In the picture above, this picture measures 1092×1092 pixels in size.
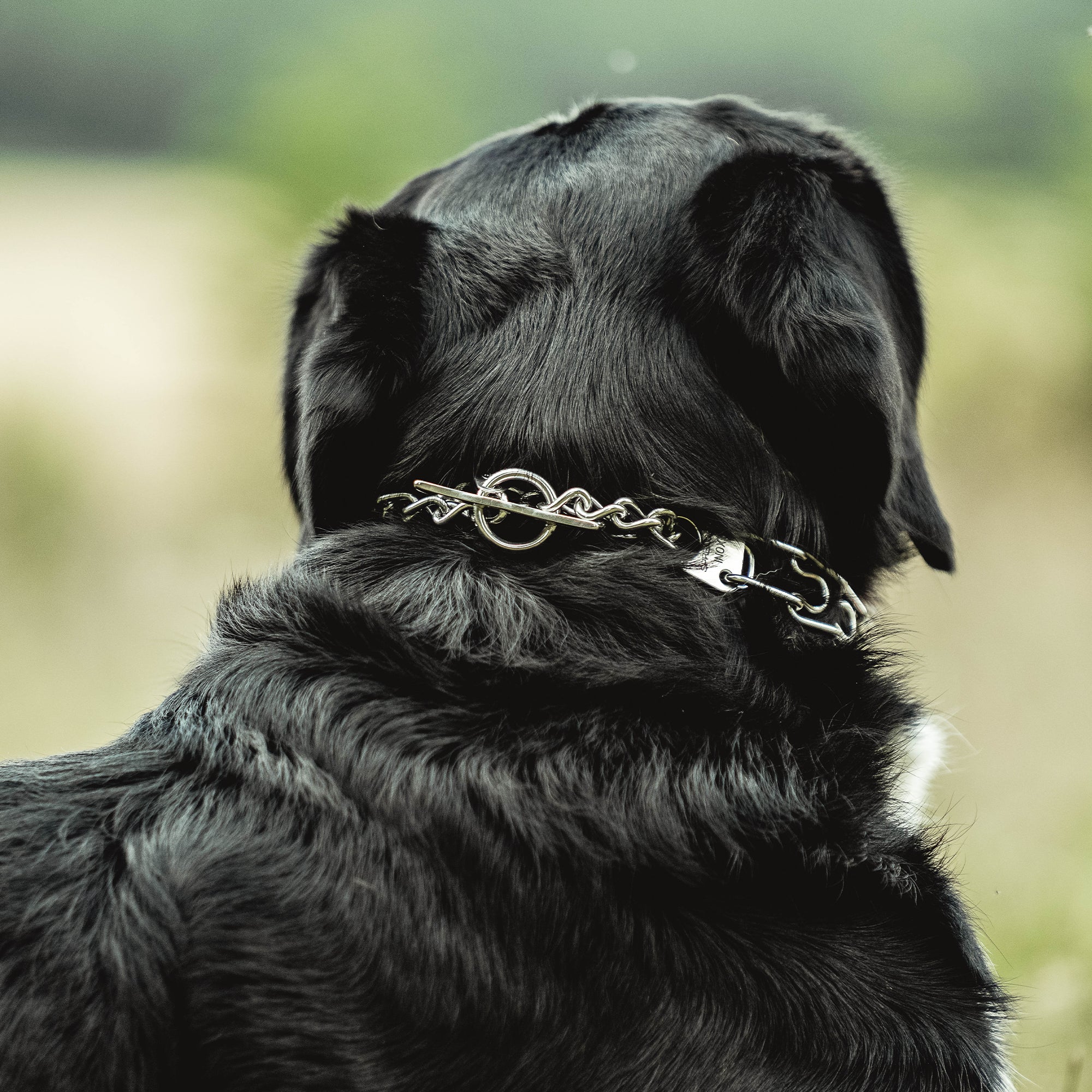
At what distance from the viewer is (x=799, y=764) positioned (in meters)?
1.67

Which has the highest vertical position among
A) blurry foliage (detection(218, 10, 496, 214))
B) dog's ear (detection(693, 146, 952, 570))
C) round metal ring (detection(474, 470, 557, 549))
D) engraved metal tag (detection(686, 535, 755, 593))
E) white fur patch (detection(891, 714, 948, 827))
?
blurry foliage (detection(218, 10, 496, 214))

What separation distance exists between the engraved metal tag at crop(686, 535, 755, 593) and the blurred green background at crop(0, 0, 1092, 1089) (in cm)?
305

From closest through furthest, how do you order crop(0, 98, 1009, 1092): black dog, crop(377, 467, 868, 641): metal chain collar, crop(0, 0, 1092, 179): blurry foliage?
1. crop(0, 98, 1009, 1092): black dog
2. crop(377, 467, 868, 641): metal chain collar
3. crop(0, 0, 1092, 179): blurry foliage

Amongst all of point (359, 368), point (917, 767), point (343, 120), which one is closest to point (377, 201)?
point (343, 120)

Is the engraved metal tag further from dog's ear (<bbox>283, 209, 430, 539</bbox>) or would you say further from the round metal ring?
dog's ear (<bbox>283, 209, 430, 539</bbox>)

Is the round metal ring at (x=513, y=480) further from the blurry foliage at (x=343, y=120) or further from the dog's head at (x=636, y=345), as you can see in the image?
the blurry foliage at (x=343, y=120)

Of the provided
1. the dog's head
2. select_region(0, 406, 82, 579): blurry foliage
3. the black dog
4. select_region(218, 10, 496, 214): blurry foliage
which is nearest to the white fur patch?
the black dog

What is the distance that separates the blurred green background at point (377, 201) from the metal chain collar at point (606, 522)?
2.95m

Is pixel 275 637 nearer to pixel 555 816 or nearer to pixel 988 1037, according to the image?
pixel 555 816

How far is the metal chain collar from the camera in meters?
1.72

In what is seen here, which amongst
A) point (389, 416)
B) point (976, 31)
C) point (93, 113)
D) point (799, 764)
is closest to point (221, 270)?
point (93, 113)

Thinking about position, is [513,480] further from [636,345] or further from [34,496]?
[34,496]

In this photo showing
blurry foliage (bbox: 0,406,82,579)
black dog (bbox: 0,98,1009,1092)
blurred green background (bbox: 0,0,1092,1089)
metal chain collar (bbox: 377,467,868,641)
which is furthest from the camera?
blurry foliage (bbox: 0,406,82,579)

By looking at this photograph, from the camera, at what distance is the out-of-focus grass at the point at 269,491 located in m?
4.54
